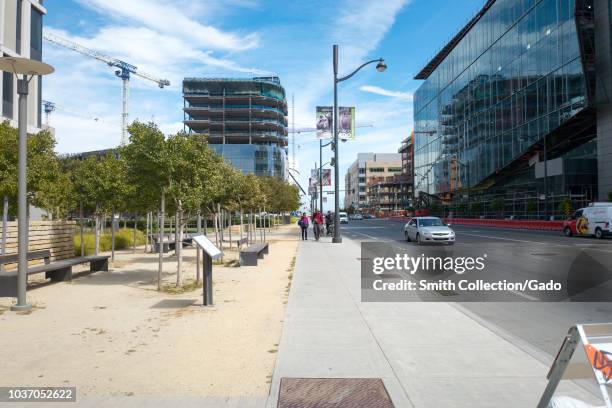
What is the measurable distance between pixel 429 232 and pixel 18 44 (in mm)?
26293

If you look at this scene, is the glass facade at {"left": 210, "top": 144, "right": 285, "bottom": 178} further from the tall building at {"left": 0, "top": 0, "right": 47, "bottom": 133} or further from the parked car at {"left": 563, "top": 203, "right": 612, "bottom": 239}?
the parked car at {"left": 563, "top": 203, "right": 612, "bottom": 239}

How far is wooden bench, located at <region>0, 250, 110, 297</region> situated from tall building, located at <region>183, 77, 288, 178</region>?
9367cm

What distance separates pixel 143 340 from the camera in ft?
21.1

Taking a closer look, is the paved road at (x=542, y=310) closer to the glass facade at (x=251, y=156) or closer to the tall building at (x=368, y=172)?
the glass facade at (x=251, y=156)

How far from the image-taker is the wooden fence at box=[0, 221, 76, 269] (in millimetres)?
13778

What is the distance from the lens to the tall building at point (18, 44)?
2889 centimetres

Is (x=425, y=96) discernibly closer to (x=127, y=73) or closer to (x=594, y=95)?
(x=594, y=95)

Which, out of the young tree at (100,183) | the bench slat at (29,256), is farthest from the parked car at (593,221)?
the bench slat at (29,256)

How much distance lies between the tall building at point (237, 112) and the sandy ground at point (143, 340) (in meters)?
98.4

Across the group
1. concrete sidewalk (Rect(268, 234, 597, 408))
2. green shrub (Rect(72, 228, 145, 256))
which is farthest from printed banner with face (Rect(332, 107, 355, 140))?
concrete sidewalk (Rect(268, 234, 597, 408))

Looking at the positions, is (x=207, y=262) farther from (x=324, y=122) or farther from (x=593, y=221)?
(x=593, y=221)

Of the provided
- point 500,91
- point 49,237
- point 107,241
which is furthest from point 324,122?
point 500,91

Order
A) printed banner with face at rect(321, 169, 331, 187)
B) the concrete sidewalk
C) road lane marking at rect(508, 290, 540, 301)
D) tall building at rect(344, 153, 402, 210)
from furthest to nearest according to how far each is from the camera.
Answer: tall building at rect(344, 153, 402, 210)
printed banner with face at rect(321, 169, 331, 187)
road lane marking at rect(508, 290, 540, 301)
the concrete sidewalk

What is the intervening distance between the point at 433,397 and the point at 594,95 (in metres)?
43.7
